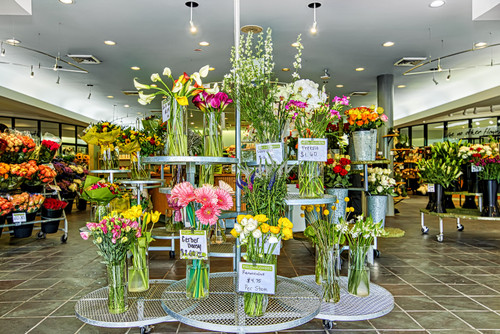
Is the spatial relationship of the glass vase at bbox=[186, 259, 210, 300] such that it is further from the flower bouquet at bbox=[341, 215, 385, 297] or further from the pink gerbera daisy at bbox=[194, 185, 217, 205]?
the flower bouquet at bbox=[341, 215, 385, 297]

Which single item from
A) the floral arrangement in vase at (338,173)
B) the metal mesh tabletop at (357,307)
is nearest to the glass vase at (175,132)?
the metal mesh tabletop at (357,307)

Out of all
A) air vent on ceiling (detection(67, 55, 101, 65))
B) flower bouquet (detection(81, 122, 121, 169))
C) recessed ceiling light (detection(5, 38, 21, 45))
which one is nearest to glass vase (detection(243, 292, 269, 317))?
flower bouquet (detection(81, 122, 121, 169))

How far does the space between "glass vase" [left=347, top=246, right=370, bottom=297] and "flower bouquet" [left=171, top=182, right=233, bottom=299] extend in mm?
984

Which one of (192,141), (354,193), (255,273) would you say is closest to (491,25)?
(354,193)

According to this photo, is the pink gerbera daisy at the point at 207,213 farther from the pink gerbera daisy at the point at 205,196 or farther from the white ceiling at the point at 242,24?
the white ceiling at the point at 242,24

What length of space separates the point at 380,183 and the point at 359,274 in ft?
5.41

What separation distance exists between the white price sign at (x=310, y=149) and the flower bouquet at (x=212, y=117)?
51 cm

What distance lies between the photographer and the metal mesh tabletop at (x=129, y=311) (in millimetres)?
1914

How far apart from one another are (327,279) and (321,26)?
187 inches

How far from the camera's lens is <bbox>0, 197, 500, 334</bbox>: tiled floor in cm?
229

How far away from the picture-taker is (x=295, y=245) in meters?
4.71

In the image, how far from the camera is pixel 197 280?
205cm

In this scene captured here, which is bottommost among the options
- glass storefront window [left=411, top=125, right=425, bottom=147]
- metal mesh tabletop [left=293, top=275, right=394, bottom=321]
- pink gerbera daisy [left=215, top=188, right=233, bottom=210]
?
metal mesh tabletop [left=293, top=275, right=394, bottom=321]

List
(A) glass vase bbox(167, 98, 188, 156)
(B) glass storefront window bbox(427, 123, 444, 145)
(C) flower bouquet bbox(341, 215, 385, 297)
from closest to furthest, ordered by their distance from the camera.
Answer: (A) glass vase bbox(167, 98, 188, 156), (C) flower bouquet bbox(341, 215, 385, 297), (B) glass storefront window bbox(427, 123, 444, 145)
